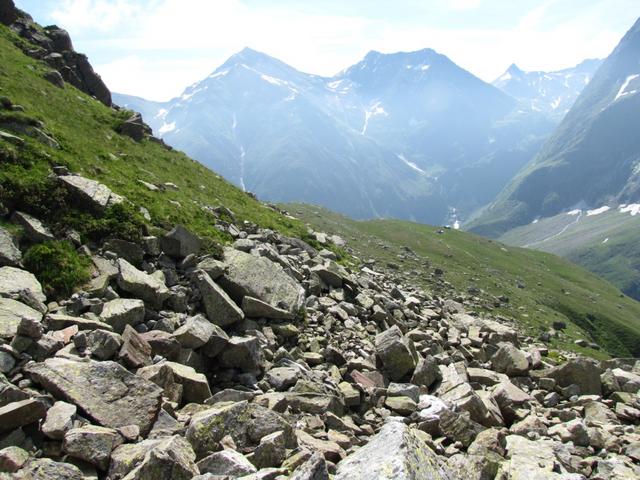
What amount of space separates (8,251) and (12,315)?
3538mm

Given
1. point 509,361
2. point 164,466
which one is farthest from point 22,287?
point 509,361

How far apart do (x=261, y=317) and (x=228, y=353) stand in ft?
11.6

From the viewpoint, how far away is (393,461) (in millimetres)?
8328

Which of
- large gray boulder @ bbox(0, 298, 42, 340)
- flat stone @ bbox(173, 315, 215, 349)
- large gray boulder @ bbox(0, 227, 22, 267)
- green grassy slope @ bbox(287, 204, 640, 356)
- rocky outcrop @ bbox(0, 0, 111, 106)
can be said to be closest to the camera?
large gray boulder @ bbox(0, 298, 42, 340)

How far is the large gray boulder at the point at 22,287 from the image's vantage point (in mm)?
13469

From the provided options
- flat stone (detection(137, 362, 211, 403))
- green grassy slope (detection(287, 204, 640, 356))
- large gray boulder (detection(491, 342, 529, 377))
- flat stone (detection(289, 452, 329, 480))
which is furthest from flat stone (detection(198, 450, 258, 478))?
green grassy slope (detection(287, 204, 640, 356))

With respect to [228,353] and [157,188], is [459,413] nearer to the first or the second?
[228,353]

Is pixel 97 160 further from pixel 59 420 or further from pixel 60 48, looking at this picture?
pixel 60 48

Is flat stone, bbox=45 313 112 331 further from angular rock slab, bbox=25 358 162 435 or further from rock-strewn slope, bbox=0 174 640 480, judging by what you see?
angular rock slab, bbox=25 358 162 435

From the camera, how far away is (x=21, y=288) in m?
13.8

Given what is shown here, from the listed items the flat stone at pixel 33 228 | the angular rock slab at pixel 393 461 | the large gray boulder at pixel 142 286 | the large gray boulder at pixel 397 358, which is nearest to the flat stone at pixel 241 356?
the large gray boulder at pixel 142 286

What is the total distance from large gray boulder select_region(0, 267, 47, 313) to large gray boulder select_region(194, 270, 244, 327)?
5.30m

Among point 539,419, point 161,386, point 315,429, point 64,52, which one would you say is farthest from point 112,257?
point 64,52

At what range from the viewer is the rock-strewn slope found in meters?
9.18
